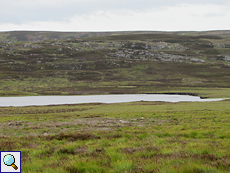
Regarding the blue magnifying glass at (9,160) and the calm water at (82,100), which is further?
the calm water at (82,100)

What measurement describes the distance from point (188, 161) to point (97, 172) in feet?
10.9

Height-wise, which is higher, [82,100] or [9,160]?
[9,160]

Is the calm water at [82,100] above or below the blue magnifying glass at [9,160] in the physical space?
below

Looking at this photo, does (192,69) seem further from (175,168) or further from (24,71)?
(175,168)

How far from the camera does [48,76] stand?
177250 millimetres

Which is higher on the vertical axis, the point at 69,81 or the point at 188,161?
the point at 188,161

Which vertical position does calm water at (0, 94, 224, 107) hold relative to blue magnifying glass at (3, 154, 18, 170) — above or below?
below

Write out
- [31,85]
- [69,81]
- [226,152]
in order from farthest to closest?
[69,81] < [31,85] < [226,152]

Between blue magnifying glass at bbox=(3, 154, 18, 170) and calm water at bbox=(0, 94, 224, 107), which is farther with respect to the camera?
calm water at bbox=(0, 94, 224, 107)

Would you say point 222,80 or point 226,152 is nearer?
point 226,152

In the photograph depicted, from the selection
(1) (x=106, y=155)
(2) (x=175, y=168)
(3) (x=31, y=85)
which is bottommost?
(3) (x=31, y=85)

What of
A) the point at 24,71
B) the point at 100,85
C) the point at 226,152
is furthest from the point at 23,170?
the point at 24,71

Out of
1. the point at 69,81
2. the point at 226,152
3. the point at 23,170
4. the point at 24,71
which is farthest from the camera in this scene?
the point at 24,71

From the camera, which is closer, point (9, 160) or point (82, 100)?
point (9, 160)
